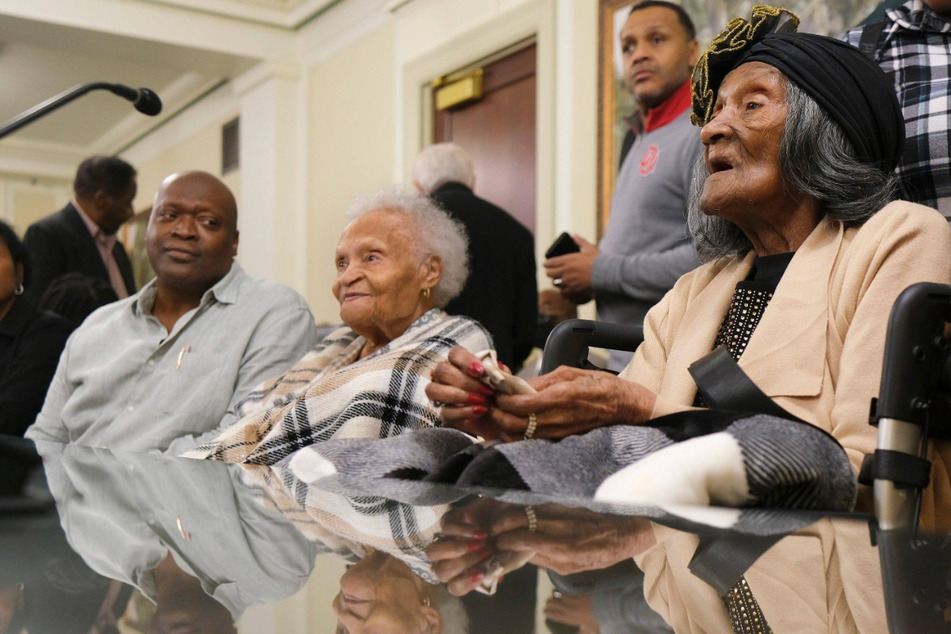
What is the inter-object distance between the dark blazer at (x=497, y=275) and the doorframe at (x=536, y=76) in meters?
1.37

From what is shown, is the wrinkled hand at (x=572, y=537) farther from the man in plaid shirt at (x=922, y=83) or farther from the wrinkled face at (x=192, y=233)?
the wrinkled face at (x=192, y=233)

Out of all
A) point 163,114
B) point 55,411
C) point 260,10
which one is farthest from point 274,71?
point 55,411

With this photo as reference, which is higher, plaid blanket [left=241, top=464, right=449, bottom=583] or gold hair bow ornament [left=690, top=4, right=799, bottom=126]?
gold hair bow ornament [left=690, top=4, right=799, bottom=126]

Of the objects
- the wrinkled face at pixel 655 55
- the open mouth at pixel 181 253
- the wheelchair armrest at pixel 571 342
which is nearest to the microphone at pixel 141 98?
the open mouth at pixel 181 253

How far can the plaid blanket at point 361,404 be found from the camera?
189 cm

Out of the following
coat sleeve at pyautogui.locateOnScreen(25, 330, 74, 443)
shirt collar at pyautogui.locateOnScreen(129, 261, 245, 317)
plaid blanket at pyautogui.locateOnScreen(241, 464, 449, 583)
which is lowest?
coat sleeve at pyautogui.locateOnScreen(25, 330, 74, 443)

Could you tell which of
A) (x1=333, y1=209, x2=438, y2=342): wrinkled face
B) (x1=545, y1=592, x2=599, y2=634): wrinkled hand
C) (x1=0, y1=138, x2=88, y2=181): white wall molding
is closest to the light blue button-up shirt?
(x1=333, y1=209, x2=438, y2=342): wrinkled face

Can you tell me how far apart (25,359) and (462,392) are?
7.07 feet

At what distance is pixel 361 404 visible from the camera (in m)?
1.90

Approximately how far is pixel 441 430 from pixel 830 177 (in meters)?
0.69

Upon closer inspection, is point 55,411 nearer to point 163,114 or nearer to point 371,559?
point 371,559

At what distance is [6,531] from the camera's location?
0.93 meters

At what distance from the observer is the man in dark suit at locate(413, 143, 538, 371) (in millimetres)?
3217

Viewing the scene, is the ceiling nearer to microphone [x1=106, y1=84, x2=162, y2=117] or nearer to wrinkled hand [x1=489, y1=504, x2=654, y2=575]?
microphone [x1=106, y1=84, x2=162, y2=117]
